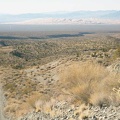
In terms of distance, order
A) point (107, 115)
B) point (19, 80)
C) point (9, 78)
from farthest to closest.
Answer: point (9, 78)
point (19, 80)
point (107, 115)

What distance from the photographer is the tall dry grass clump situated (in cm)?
1229

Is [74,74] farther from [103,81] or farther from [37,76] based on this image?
[37,76]

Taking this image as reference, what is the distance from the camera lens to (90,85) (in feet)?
45.5

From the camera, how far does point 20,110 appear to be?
18141 mm

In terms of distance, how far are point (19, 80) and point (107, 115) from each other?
20.7 meters

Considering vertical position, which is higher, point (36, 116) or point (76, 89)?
point (76, 89)

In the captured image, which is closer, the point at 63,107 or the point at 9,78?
the point at 63,107

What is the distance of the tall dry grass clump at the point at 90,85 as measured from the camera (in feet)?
40.3

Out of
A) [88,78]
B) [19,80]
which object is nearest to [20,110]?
[88,78]

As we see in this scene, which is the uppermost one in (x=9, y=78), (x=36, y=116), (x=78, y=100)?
(x=78, y=100)

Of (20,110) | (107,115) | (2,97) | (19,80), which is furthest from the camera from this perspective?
(19,80)

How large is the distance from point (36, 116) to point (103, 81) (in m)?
3.34

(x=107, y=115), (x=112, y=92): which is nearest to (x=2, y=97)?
(x=112, y=92)

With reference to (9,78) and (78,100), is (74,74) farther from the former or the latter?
(9,78)
